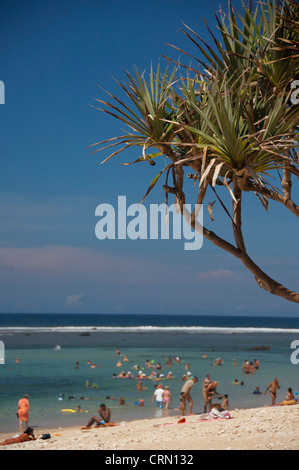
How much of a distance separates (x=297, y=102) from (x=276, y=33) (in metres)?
0.95

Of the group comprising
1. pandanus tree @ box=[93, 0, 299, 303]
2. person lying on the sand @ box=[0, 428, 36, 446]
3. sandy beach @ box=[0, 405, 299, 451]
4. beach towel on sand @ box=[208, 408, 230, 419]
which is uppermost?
pandanus tree @ box=[93, 0, 299, 303]

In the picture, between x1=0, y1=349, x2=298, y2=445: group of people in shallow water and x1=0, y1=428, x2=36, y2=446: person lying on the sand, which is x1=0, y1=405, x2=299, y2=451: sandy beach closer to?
x1=0, y1=428, x2=36, y2=446: person lying on the sand

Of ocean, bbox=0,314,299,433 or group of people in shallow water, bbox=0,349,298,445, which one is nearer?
group of people in shallow water, bbox=0,349,298,445

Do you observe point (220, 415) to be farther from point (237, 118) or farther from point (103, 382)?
point (103, 382)

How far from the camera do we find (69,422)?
17359mm

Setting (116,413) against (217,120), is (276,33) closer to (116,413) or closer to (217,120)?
(217,120)

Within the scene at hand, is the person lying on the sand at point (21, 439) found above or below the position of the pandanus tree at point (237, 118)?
below

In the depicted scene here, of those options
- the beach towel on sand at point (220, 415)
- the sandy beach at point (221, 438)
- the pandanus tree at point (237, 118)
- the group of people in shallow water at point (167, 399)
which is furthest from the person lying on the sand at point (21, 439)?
the pandanus tree at point (237, 118)

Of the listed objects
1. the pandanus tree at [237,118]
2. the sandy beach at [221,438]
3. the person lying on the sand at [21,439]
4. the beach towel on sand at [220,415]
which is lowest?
the person lying on the sand at [21,439]

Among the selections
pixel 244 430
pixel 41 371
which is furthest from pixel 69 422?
pixel 41 371

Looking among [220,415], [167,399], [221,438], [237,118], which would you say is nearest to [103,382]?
[167,399]

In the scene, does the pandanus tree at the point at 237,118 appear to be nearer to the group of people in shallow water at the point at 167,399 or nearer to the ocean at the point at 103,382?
the group of people in shallow water at the point at 167,399

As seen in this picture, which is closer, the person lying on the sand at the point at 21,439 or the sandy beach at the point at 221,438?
the sandy beach at the point at 221,438

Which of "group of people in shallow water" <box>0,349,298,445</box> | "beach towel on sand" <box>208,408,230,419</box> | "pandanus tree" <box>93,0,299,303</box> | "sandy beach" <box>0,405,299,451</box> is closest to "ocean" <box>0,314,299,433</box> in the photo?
"group of people in shallow water" <box>0,349,298,445</box>
